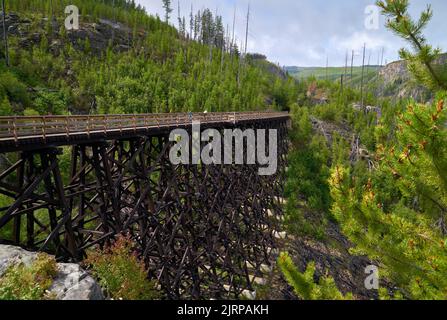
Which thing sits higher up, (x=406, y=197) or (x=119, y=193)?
(x=406, y=197)

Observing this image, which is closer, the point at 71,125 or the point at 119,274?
the point at 119,274

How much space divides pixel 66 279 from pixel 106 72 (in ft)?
153

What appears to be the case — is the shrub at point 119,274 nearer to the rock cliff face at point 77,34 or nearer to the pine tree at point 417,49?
the pine tree at point 417,49

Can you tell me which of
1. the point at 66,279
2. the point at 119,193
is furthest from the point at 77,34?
the point at 66,279

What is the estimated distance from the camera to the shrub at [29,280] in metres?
6.10

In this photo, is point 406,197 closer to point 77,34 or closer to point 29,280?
point 29,280

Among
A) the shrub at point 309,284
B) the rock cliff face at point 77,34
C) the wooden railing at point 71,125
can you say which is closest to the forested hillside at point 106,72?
the rock cliff face at point 77,34

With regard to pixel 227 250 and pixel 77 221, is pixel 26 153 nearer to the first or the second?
pixel 77 221

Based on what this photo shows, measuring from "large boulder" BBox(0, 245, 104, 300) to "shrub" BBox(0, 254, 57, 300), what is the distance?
18 cm

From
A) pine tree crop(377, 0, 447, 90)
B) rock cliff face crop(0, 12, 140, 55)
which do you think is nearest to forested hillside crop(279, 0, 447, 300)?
pine tree crop(377, 0, 447, 90)

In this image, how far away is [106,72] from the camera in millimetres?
47500

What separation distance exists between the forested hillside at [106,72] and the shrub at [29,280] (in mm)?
26397

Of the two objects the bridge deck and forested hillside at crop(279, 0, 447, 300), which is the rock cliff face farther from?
forested hillside at crop(279, 0, 447, 300)
